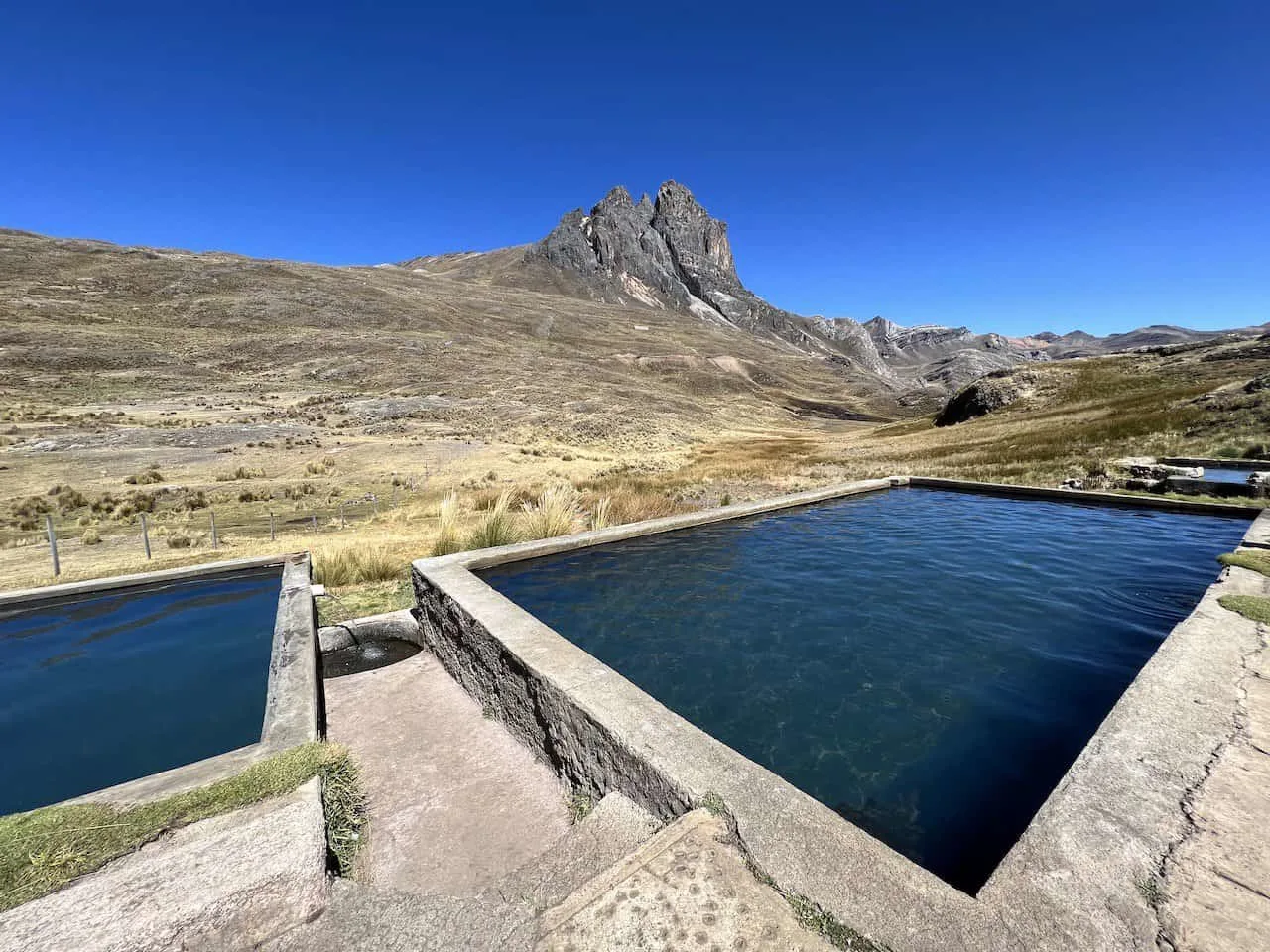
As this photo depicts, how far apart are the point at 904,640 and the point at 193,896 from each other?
5326 millimetres

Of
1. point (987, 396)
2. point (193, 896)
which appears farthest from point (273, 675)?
point (987, 396)

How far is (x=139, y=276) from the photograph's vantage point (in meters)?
70.3

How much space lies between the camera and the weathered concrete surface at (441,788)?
304 cm

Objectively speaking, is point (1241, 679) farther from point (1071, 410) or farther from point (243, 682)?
point (1071, 410)

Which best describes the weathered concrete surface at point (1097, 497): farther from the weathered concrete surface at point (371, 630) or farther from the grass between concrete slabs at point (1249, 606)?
the weathered concrete surface at point (371, 630)

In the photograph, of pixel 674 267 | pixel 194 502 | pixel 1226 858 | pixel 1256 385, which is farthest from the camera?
pixel 674 267

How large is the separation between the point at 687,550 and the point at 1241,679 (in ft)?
18.8

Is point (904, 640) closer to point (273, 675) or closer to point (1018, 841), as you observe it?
point (1018, 841)

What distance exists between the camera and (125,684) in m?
5.36

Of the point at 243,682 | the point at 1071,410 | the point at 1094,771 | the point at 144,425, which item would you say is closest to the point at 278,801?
the point at 243,682

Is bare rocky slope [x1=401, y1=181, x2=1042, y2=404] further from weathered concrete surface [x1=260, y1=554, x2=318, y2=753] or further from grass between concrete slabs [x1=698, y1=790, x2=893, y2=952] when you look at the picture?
grass between concrete slabs [x1=698, y1=790, x2=893, y2=952]

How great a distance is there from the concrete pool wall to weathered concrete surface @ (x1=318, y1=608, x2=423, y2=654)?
226 cm

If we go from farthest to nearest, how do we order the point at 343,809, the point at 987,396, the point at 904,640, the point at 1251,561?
the point at 987,396 < the point at 1251,561 < the point at 904,640 < the point at 343,809

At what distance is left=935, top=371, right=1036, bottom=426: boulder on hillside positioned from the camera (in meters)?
45.0
